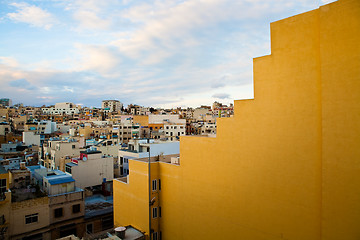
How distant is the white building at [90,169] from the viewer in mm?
31234

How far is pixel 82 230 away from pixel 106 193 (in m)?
6.54

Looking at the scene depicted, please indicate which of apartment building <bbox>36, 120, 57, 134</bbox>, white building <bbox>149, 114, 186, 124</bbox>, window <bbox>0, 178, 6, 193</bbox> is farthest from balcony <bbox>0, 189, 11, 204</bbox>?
apartment building <bbox>36, 120, 57, 134</bbox>

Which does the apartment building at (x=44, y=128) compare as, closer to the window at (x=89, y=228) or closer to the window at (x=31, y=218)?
the window at (x=89, y=228)

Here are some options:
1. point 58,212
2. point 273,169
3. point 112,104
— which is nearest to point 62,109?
point 112,104

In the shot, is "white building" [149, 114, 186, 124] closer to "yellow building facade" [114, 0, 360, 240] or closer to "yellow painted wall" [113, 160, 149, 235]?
"yellow painted wall" [113, 160, 149, 235]

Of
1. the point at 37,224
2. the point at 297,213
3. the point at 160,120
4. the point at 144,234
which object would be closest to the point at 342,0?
the point at 297,213

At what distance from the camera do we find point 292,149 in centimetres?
1155

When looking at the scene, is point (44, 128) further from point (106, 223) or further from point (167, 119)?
point (106, 223)

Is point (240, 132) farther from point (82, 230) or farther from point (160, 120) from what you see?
point (160, 120)

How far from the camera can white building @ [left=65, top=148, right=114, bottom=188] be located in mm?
31234

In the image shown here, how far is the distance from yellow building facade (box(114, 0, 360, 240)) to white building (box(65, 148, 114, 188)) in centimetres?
2004

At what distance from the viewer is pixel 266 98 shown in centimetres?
1262

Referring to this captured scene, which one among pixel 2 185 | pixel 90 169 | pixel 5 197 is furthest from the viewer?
pixel 90 169

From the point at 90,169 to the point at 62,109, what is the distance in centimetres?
12544
